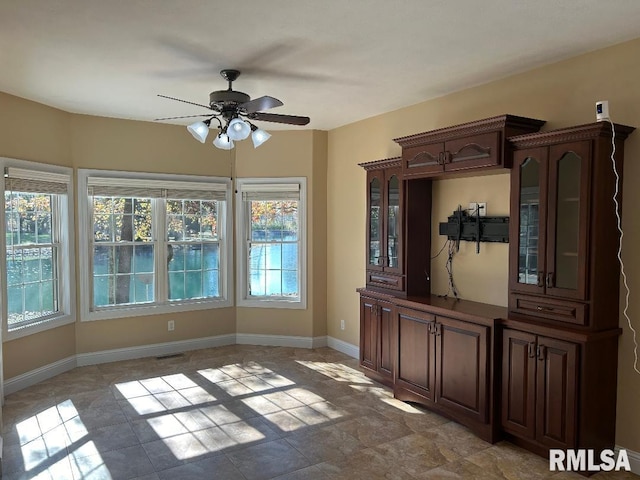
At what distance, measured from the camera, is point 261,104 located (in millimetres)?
3311

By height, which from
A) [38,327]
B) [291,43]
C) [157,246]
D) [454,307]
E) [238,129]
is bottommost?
[38,327]

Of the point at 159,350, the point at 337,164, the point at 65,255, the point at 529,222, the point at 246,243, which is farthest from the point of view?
the point at 246,243

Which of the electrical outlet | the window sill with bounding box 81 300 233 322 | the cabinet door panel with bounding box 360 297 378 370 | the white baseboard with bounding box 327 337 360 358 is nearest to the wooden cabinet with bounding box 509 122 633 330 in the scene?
the electrical outlet

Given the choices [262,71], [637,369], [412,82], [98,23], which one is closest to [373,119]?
[412,82]

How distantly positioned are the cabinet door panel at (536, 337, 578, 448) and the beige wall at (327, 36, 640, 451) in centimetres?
45

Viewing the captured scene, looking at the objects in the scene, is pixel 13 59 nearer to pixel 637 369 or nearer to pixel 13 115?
pixel 13 115

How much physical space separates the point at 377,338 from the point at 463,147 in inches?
81.4

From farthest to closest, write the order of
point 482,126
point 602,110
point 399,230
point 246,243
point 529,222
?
point 246,243 → point 399,230 → point 482,126 → point 529,222 → point 602,110

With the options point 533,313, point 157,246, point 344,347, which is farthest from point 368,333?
point 157,246

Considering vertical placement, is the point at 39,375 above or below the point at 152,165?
below

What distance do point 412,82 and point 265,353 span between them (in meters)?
3.54

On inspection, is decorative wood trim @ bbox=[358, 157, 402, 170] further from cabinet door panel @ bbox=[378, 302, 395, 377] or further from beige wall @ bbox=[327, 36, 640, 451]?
cabinet door panel @ bbox=[378, 302, 395, 377]

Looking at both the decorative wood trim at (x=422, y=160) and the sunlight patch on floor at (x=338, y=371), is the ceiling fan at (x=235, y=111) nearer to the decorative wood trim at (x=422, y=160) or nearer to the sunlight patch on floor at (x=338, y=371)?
the decorative wood trim at (x=422, y=160)

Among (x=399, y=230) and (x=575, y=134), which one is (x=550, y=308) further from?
(x=399, y=230)
